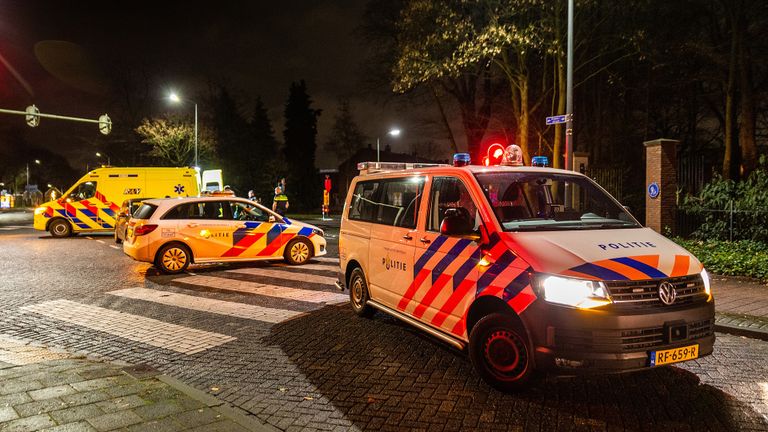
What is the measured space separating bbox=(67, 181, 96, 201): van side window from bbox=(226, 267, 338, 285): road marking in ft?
36.6

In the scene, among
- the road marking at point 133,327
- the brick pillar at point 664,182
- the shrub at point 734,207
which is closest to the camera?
the road marking at point 133,327

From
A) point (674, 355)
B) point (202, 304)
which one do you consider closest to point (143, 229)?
point (202, 304)

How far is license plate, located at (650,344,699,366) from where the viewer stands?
155 inches

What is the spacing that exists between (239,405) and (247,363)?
108 cm

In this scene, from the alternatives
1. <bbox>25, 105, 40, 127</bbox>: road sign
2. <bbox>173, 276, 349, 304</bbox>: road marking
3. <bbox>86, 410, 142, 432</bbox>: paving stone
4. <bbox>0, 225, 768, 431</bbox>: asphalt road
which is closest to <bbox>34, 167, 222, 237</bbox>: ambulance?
<bbox>25, 105, 40, 127</bbox>: road sign

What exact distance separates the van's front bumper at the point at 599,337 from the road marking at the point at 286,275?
6.25 metres

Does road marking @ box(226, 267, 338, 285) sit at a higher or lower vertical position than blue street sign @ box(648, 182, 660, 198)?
lower

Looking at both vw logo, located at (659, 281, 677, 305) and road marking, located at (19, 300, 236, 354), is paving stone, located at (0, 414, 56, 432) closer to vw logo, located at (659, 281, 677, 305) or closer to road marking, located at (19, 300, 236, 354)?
road marking, located at (19, 300, 236, 354)

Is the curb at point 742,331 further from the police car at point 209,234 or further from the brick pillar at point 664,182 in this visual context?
the police car at point 209,234

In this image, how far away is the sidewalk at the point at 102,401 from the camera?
3740 mm

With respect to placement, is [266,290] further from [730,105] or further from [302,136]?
[302,136]

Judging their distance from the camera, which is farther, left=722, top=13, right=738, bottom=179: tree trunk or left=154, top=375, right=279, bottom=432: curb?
left=722, top=13, right=738, bottom=179: tree trunk

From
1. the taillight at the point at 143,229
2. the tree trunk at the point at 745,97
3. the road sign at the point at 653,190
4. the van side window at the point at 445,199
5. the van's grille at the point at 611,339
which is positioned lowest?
the van's grille at the point at 611,339

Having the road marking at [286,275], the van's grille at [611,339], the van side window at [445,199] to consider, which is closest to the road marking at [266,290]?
the road marking at [286,275]
